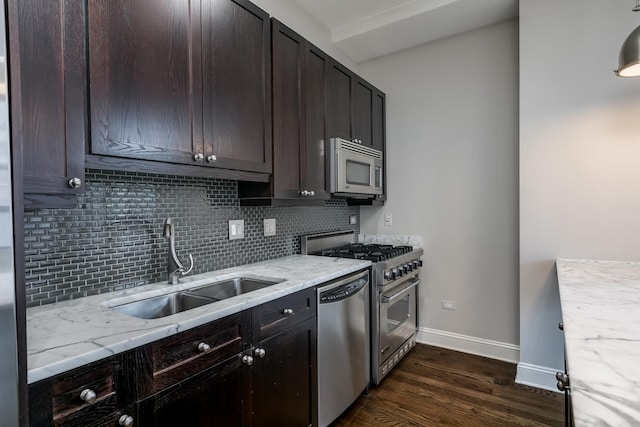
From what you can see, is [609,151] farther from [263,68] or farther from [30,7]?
[30,7]

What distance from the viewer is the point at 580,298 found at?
129 cm

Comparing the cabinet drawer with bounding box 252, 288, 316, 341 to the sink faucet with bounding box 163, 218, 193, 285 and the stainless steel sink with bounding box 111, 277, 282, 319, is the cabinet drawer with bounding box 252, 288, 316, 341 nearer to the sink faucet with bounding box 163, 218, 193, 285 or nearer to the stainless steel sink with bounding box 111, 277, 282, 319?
the stainless steel sink with bounding box 111, 277, 282, 319

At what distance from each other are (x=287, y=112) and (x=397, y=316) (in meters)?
1.73

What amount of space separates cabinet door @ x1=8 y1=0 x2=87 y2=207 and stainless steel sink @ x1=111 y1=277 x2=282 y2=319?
1.84ft

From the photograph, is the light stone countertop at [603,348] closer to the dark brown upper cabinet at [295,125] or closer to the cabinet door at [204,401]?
the cabinet door at [204,401]

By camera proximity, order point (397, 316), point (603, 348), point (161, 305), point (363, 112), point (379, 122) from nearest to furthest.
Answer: point (603, 348), point (161, 305), point (397, 316), point (363, 112), point (379, 122)

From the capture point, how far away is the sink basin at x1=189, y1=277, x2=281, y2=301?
69.1 inches

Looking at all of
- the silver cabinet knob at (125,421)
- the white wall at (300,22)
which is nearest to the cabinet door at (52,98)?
the silver cabinet knob at (125,421)

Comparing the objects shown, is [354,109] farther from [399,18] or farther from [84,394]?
[84,394]

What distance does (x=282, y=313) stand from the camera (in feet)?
5.10

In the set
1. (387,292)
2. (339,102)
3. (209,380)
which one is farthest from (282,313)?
(339,102)

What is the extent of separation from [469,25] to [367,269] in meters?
2.17

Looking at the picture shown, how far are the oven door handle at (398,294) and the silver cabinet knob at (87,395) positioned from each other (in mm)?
1771

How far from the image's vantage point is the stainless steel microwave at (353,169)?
95.7 inches
